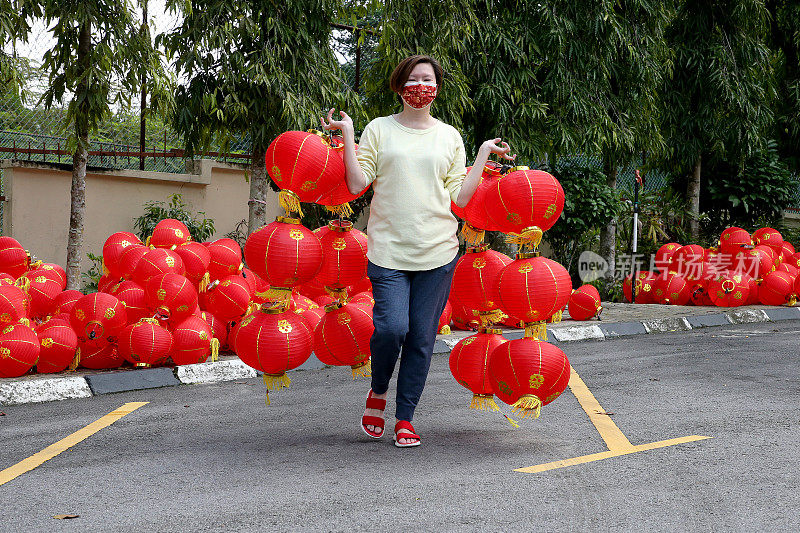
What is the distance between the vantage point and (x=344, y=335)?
421 centimetres

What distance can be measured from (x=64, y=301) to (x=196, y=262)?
1.05 m

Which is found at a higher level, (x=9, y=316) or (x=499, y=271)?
(x=499, y=271)

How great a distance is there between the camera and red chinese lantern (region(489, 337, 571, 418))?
3898 millimetres

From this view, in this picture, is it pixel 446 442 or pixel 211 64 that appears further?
pixel 211 64

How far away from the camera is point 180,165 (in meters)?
11.4

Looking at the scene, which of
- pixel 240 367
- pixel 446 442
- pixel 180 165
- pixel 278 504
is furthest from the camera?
pixel 180 165

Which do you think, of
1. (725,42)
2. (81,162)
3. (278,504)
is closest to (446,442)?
(278,504)

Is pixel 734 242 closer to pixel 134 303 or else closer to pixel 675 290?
pixel 675 290

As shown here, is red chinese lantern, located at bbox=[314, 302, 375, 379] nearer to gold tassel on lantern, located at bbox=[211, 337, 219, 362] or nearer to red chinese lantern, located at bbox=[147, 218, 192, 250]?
gold tassel on lantern, located at bbox=[211, 337, 219, 362]

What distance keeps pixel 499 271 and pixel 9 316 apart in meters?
3.51

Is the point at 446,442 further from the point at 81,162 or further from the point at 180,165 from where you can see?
the point at 180,165

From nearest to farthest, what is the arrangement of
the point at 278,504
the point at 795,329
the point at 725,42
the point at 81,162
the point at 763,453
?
the point at 278,504
the point at 763,453
the point at 81,162
the point at 795,329
the point at 725,42

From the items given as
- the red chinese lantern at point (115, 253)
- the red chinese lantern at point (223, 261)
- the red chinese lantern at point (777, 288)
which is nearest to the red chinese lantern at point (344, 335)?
the red chinese lantern at point (223, 261)

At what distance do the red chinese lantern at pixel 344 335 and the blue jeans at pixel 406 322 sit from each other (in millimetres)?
211
